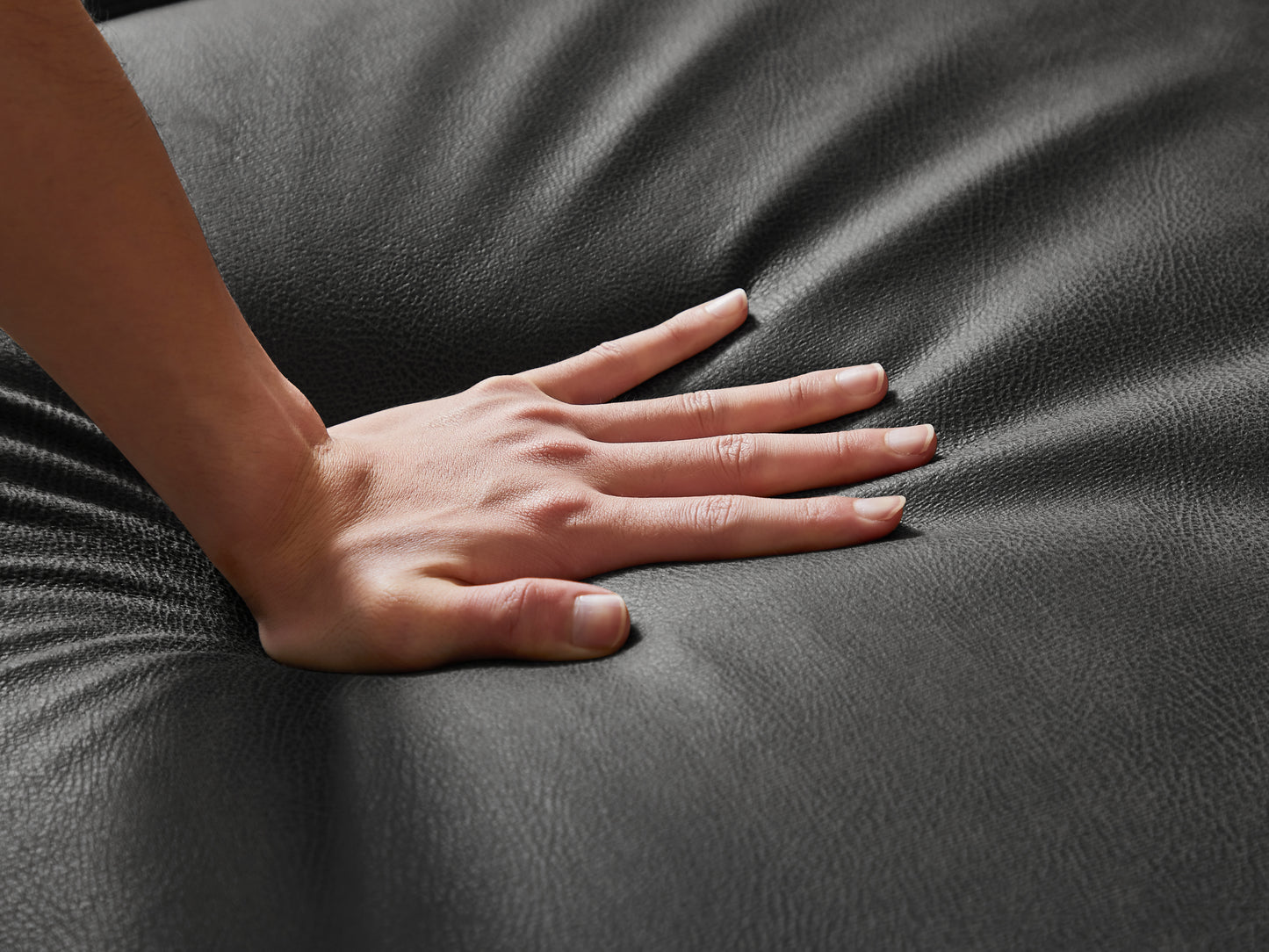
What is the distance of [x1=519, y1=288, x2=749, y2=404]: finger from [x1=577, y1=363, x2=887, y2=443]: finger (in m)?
0.02

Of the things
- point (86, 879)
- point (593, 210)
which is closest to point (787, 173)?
point (593, 210)

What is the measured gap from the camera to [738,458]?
1.92ft

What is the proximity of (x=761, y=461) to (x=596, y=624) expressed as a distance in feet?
0.58

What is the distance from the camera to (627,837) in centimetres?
35

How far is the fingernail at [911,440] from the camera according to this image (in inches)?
22.0

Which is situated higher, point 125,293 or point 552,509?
point 125,293

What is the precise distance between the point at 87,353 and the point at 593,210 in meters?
0.34

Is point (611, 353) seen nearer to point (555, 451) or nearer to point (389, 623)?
point (555, 451)

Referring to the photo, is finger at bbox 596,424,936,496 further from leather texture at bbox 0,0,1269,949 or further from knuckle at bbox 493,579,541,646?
knuckle at bbox 493,579,541,646

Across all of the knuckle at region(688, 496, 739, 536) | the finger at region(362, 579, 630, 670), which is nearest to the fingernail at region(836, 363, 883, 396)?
the knuckle at region(688, 496, 739, 536)

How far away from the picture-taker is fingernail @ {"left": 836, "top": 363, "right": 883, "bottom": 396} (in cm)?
59

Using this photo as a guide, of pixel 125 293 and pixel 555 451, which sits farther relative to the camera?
pixel 555 451

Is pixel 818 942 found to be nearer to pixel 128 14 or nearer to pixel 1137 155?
pixel 1137 155

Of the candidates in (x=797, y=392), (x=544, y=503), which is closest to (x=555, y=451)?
(x=544, y=503)
